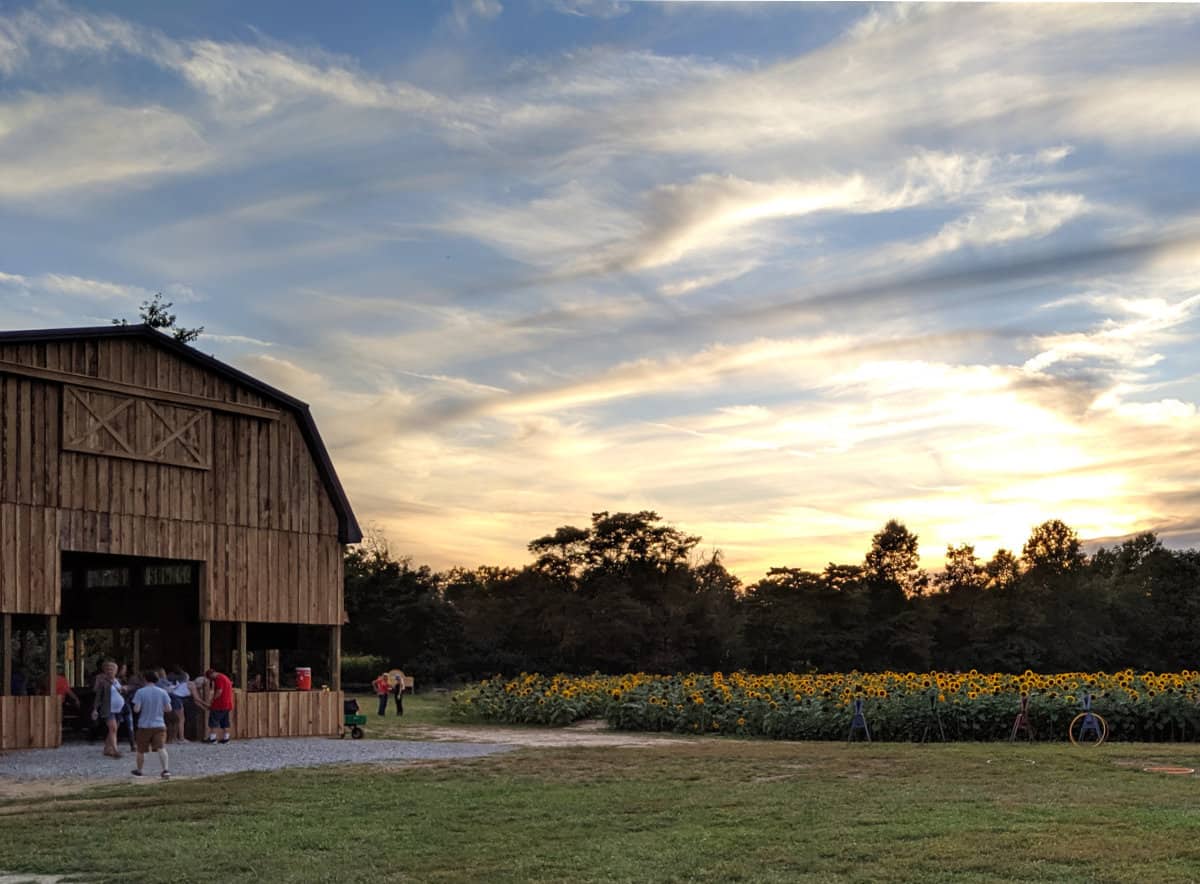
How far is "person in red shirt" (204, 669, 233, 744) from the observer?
1043 inches

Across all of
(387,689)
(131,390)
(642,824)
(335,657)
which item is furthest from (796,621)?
(642,824)

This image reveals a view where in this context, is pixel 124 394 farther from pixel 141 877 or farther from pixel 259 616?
pixel 141 877

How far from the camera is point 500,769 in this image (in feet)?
63.2

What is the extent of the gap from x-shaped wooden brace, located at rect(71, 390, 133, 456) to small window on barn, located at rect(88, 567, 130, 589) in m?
7.89

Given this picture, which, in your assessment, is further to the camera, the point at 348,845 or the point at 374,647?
the point at 374,647

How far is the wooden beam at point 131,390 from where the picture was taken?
78.7ft

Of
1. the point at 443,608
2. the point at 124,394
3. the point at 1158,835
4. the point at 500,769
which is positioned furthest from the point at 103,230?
the point at 443,608

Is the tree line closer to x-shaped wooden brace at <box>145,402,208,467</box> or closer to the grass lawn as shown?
x-shaped wooden brace at <box>145,402,208,467</box>

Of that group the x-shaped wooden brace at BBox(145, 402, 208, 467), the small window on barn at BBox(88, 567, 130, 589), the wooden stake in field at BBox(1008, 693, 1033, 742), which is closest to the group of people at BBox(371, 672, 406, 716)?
the small window on barn at BBox(88, 567, 130, 589)

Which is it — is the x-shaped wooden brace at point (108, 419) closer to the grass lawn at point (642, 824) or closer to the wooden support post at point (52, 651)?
the wooden support post at point (52, 651)

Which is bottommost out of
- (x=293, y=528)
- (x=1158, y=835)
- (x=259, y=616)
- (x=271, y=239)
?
(x=1158, y=835)

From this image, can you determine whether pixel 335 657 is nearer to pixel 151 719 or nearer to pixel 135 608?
pixel 135 608

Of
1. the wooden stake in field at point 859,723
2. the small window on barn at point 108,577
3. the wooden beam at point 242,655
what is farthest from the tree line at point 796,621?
the wooden stake in field at point 859,723

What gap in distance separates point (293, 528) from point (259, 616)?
6.47 feet
